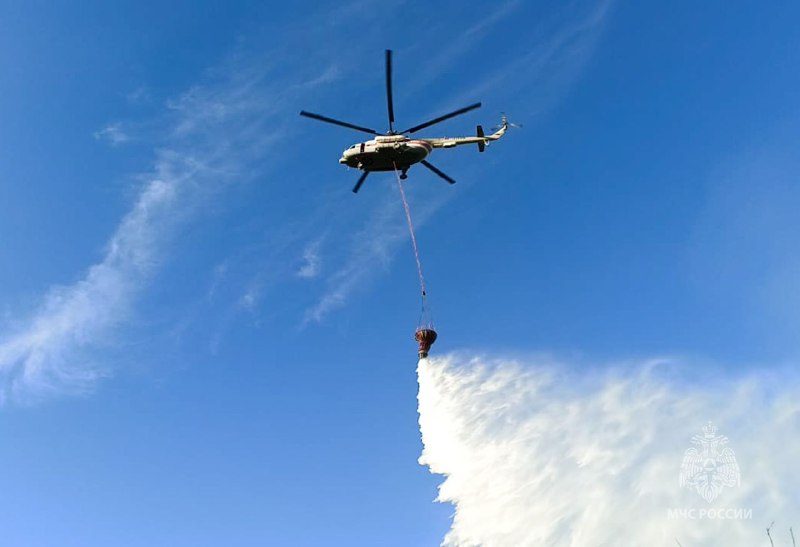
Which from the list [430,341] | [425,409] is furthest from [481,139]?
[425,409]

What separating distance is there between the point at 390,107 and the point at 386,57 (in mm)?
4610

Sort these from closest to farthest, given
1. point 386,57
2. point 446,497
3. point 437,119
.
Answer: point 386,57
point 437,119
point 446,497

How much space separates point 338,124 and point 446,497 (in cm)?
3035

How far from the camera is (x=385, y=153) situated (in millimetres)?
48625

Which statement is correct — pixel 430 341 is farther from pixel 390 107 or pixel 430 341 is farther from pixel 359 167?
pixel 390 107

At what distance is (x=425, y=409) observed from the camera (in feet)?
182

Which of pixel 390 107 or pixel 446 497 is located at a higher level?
pixel 390 107

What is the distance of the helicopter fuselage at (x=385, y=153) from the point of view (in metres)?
48.6

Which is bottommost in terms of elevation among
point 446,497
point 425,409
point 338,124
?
point 446,497

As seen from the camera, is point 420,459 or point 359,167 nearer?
point 359,167

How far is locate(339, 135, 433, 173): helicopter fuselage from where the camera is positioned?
48562 millimetres

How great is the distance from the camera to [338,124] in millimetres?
48594

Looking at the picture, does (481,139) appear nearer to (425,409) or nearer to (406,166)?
(406,166)

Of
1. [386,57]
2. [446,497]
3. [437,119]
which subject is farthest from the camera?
[446,497]
